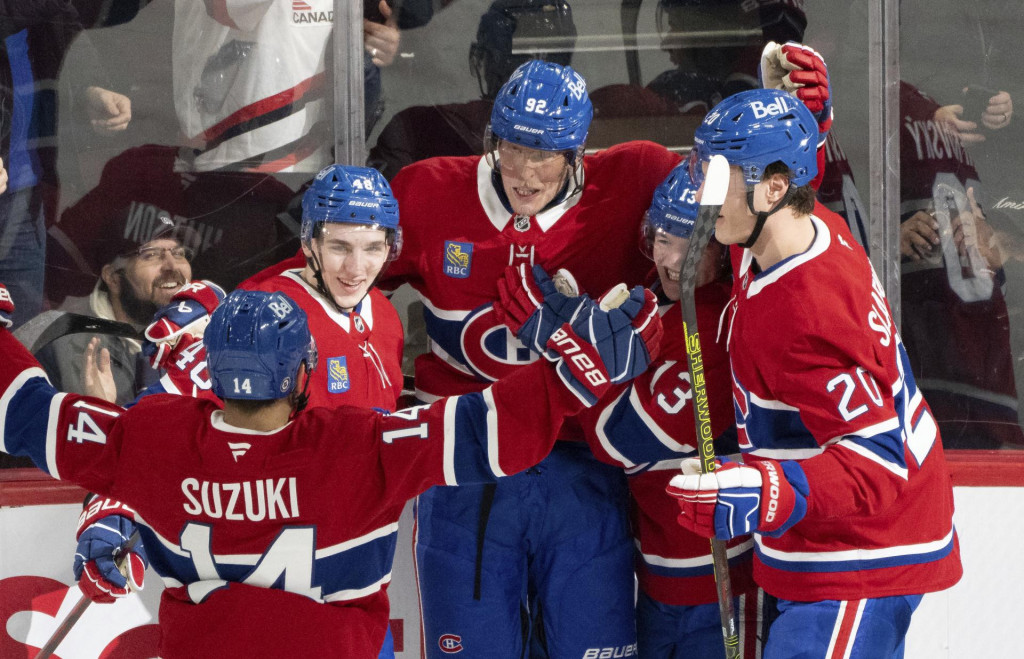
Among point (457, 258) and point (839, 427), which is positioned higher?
point (457, 258)

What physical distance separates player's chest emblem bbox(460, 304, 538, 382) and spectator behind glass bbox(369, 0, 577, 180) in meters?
0.77

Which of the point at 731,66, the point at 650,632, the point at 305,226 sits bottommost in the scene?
the point at 650,632

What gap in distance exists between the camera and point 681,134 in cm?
318

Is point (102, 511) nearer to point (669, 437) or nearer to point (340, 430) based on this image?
point (340, 430)

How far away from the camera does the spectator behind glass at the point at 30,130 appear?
294cm

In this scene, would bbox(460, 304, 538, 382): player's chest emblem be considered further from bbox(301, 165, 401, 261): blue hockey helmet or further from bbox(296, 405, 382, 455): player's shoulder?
bbox(296, 405, 382, 455): player's shoulder

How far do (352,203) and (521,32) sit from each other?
104cm

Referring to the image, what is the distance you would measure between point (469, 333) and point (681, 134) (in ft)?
3.32

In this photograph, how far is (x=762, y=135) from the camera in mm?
1940

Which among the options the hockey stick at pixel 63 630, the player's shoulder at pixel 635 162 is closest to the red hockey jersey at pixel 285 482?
the player's shoulder at pixel 635 162

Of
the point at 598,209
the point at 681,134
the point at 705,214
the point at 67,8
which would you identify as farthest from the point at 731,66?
the point at 67,8

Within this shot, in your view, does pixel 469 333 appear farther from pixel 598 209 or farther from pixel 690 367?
pixel 690 367

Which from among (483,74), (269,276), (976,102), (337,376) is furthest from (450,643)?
(976,102)

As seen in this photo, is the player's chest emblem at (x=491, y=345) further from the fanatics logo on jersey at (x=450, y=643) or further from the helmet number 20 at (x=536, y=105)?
the fanatics logo on jersey at (x=450, y=643)
